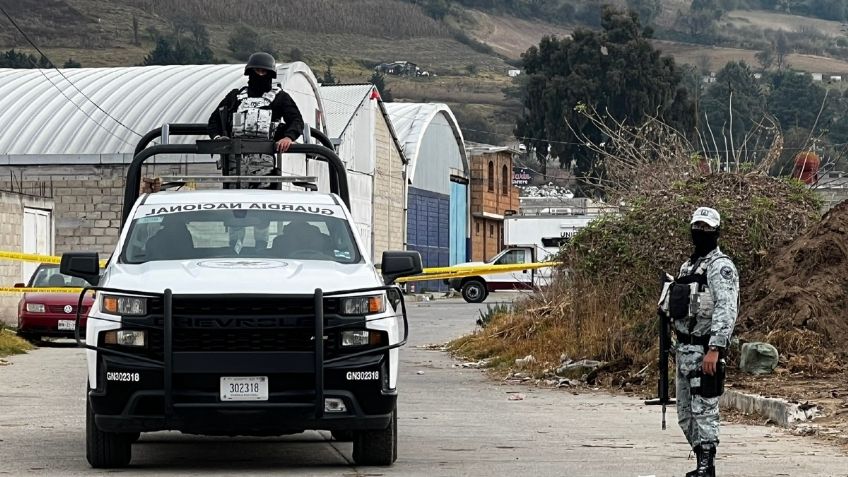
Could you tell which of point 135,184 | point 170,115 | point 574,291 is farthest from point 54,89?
point 135,184

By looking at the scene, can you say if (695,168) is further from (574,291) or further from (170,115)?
(170,115)

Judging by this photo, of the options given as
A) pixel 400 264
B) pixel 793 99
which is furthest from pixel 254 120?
pixel 793 99

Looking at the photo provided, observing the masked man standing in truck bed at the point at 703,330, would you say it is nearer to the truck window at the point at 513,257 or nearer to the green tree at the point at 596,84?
the truck window at the point at 513,257

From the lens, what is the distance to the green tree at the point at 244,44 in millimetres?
192000

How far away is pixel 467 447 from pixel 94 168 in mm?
29988

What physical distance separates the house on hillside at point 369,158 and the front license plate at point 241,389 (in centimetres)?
4237

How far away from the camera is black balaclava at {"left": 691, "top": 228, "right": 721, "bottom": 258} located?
10742mm

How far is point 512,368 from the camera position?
70.4 ft

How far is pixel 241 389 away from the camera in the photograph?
10.4 metres

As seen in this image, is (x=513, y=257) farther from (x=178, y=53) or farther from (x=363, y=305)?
(x=178, y=53)

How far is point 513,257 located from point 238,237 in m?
41.7

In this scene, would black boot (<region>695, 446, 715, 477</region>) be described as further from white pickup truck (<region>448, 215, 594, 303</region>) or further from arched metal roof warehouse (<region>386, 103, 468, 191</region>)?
arched metal roof warehouse (<region>386, 103, 468, 191</region>)

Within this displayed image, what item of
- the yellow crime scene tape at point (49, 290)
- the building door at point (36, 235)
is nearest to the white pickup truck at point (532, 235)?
the building door at point (36, 235)

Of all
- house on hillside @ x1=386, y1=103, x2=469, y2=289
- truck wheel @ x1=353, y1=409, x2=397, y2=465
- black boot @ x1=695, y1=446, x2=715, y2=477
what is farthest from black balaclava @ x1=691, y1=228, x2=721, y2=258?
house on hillside @ x1=386, y1=103, x2=469, y2=289
